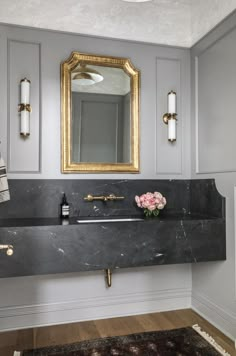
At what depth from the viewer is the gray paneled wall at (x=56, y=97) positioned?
7.66ft

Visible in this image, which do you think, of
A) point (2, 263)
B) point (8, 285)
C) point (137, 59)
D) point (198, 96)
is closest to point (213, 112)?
point (198, 96)

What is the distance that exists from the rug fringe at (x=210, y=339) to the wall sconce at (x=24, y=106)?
196cm

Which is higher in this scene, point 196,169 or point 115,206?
point 196,169

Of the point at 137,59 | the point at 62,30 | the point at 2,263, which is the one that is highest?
the point at 62,30

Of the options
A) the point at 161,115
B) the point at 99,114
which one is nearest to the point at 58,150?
the point at 99,114

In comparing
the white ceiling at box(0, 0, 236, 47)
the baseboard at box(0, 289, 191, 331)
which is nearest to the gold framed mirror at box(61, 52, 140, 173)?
the white ceiling at box(0, 0, 236, 47)

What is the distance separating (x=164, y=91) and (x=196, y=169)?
0.74 meters

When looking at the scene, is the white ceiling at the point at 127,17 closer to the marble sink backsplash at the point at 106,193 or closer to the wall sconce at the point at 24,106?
the wall sconce at the point at 24,106

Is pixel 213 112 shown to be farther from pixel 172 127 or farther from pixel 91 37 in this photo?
pixel 91 37

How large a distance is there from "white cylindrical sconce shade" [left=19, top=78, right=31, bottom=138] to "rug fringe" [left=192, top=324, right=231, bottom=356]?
6.44 feet

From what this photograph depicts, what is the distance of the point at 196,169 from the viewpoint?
105 inches

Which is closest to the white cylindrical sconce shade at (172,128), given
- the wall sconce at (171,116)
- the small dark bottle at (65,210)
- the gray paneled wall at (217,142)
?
the wall sconce at (171,116)

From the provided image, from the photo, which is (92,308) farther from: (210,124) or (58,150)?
(210,124)

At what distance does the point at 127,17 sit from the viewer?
103 inches
